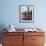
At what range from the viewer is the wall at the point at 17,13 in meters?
4.12

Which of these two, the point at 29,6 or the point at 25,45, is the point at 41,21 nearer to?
the point at 29,6

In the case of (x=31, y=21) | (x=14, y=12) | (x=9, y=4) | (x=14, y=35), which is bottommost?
(x=14, y=35)

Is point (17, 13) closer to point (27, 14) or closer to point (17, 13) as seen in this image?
point (17, 13)

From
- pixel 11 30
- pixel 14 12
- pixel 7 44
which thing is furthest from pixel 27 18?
pixel 7 44

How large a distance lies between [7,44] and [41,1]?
1.73 m

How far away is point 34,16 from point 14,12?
2.17ft

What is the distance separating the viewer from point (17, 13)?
4.15 m

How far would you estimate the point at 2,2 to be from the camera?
4.11m

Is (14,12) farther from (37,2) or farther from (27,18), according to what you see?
(37,2)

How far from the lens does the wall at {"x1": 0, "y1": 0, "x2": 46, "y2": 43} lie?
412 cm

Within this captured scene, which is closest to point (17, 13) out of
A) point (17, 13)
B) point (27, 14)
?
point (17, 13)

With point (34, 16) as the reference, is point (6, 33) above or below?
below

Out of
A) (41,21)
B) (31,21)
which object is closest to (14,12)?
(31,21)

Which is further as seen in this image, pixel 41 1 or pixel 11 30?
pixel 41 1
